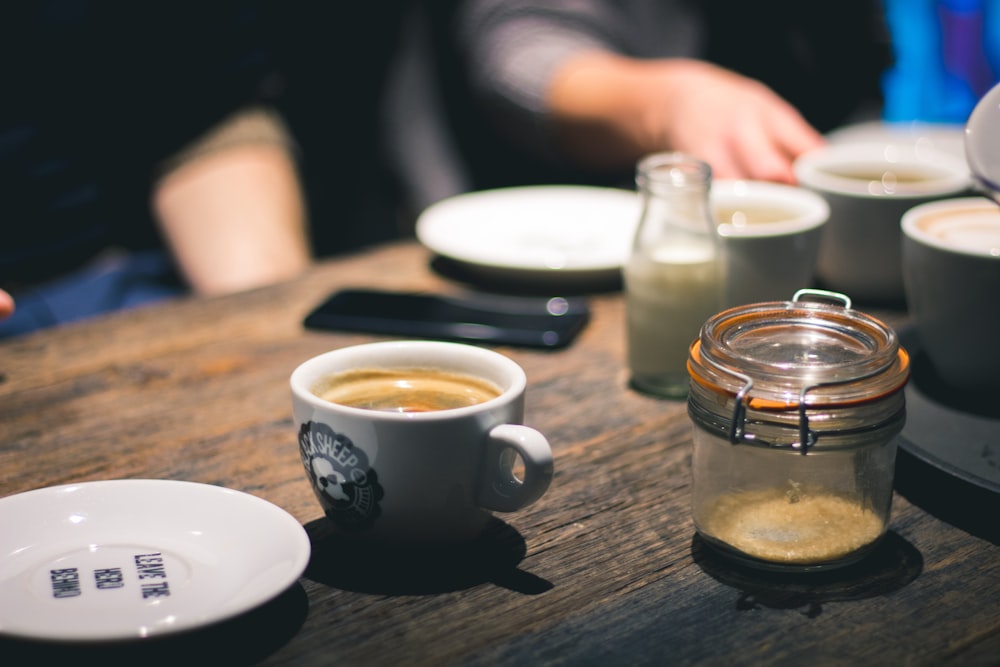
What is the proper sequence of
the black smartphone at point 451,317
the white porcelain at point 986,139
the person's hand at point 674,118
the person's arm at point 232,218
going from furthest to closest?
the person's arm at point 232,218
the person's hand at point 674,118
the black smartphone at point 451,317
the white porcelain at point 986,139

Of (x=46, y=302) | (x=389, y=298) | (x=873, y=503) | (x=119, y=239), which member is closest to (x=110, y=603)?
(x=873, y=503)

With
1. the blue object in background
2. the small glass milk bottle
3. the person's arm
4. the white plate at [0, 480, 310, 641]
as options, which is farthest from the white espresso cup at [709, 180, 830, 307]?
the blue object in background

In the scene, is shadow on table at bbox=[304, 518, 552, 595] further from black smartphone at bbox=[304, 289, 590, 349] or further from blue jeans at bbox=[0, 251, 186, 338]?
blue jeans at bbox=[0, 251, 186, 338]

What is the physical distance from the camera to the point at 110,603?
23.3 inches

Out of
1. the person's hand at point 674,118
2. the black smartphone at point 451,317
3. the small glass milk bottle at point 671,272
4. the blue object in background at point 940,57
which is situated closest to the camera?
the small glass milk bottle at point 671,272

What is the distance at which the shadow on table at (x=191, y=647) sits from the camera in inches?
21.4

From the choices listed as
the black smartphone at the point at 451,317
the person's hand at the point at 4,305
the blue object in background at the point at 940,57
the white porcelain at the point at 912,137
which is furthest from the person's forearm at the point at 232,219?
the blue object in background at the point at 940,57

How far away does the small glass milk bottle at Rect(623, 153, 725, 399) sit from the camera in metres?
0.94

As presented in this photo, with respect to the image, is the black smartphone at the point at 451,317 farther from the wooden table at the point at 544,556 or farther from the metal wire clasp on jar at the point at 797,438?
the metal wire clasp on jar at the point at 797,438

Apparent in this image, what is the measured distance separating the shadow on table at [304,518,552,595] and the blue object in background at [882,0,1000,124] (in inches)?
67.9

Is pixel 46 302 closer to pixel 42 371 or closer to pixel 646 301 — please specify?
pixel 42 371

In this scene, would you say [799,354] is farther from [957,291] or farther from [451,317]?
[451,317]

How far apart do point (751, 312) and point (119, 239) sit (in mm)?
1422

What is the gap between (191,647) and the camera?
58cm
